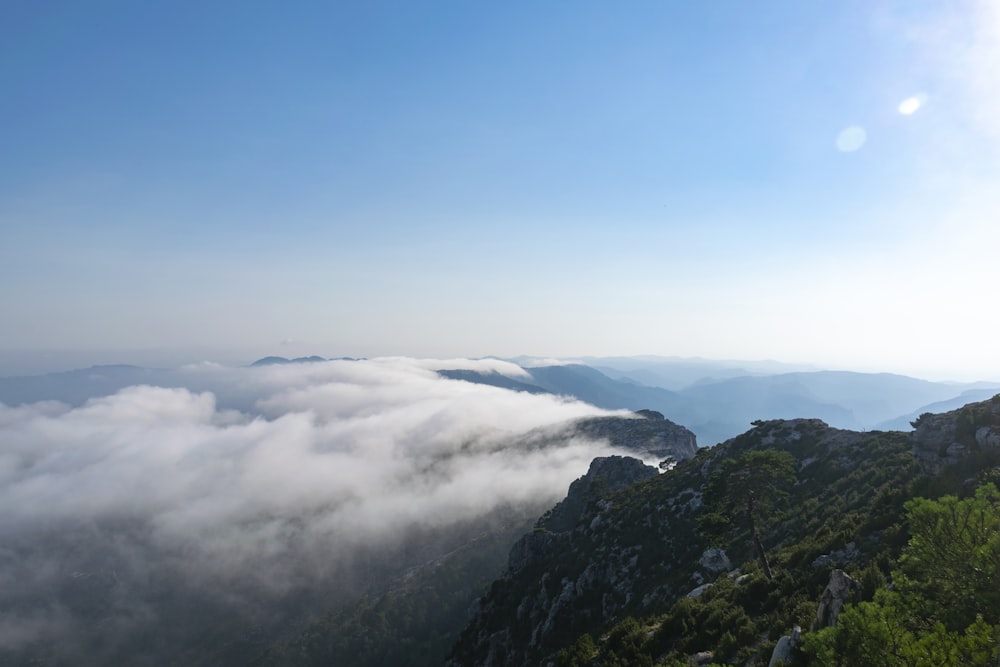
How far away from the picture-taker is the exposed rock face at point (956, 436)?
119 ft

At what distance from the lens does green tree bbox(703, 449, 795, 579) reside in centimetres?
4059

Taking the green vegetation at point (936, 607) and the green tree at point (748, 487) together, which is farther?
the green tree at point (748, 487)

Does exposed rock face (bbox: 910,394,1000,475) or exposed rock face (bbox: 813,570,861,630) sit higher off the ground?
exposed rock face (bbox: 910,394,1000,475)

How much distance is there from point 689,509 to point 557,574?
76.6 ft

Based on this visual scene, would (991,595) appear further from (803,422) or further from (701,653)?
(803,422)

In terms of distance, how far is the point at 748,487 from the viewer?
41281 millimetres

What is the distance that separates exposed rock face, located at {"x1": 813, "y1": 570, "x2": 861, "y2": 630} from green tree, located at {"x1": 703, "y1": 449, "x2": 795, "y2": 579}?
19.8 meters

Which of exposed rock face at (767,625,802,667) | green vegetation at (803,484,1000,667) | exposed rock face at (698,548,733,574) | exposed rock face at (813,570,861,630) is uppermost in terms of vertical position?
green vegetation at (803,484,1000,667)

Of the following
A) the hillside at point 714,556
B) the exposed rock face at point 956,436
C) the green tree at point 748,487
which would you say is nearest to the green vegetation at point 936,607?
the hillside at point 714,556

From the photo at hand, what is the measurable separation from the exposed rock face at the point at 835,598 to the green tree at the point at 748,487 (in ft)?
65.0

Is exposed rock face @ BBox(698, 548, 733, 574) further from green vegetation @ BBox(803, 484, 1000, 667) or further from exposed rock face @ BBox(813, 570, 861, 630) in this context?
green vegetation @ BBox(803, 484, 1000, 667)

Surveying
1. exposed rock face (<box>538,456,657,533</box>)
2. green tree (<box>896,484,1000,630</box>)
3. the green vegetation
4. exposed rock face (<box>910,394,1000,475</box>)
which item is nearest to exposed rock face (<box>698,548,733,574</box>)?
exposed rock face (<box>910,394,1000,475</box>)

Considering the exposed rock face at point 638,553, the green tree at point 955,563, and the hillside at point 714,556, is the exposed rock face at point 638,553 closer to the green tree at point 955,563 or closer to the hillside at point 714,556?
the hillside at point 714,556

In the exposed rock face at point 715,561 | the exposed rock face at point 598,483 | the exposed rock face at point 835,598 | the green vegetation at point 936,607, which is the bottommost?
the exposed rock face at point 598,483
